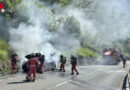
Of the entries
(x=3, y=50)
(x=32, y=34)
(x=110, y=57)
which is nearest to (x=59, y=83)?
(x=3, y=50)

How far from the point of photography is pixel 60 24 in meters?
42.9

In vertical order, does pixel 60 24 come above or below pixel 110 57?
above

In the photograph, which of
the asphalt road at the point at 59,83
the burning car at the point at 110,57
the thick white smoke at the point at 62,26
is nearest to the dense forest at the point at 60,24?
the thick white smoke at the point at 62,26

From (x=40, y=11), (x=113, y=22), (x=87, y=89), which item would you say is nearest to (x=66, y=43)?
(x=40, y=11)

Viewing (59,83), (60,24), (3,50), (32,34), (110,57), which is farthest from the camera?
(110,57)

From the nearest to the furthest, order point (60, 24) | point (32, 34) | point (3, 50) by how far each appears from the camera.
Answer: point (3, 50) < point (32, 34) < point (60, 24)

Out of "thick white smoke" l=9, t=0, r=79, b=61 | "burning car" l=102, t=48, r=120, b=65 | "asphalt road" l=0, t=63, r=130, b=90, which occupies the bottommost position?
"asphalt road" l=0, t=63, r=130, b=90

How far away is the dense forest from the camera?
1179 inches

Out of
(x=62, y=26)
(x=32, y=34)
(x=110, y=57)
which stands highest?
(x=62, y=26)

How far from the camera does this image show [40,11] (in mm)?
34594

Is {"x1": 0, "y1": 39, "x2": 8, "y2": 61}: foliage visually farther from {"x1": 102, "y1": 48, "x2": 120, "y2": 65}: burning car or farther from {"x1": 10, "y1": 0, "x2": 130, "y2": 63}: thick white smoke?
{"x1": 102, "y1": 48, "x2": 120, "y2": 65}: burning car

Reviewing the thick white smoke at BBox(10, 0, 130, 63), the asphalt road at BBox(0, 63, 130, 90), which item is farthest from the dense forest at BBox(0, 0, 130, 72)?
the asphalt road at BBox(0, 63, 130, 90)

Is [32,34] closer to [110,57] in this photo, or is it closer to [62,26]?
[62,26]

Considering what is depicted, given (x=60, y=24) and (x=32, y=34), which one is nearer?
(x=32, y=34)
